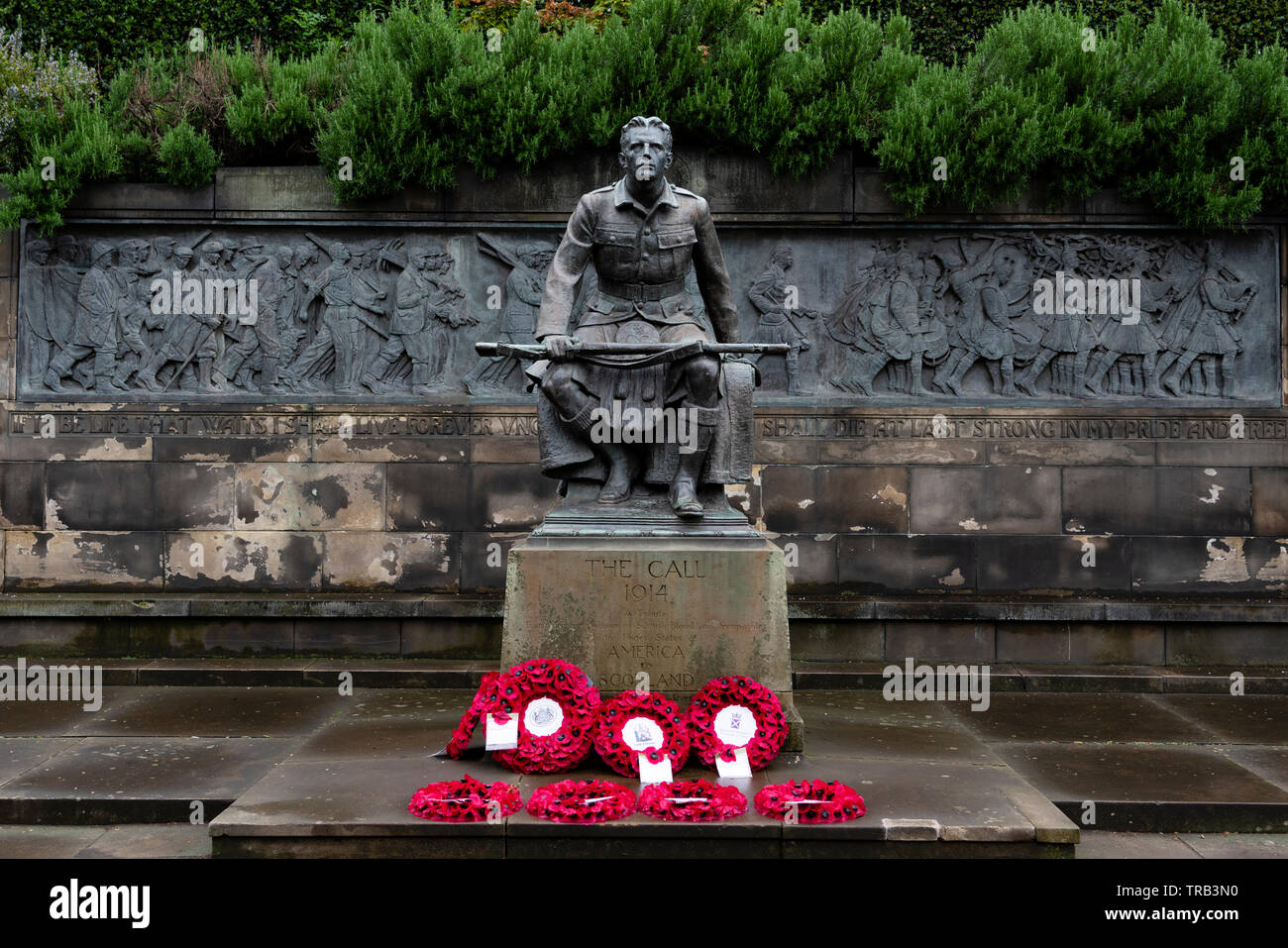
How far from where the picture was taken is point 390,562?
11.1 metres

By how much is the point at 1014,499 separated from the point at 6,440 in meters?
9.85

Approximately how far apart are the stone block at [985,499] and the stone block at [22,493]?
27.9 feet

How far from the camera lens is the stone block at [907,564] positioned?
36.1ft

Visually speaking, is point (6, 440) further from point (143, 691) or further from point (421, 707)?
point (421, 707)

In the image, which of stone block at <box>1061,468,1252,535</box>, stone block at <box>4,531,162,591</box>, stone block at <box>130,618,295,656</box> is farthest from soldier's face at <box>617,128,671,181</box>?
stone block at <box>4,531,162,591</box>

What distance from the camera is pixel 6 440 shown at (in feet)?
36.2

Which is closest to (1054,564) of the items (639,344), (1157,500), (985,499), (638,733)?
(985,499)

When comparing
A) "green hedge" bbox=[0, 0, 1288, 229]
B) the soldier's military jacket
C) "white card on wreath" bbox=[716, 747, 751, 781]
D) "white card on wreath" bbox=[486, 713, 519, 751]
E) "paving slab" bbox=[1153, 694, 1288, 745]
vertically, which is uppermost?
"green hedge" bbox=[0, 0, 1288, 229]

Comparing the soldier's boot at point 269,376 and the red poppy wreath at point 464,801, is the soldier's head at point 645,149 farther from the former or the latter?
the soldier's boot at point 269,376

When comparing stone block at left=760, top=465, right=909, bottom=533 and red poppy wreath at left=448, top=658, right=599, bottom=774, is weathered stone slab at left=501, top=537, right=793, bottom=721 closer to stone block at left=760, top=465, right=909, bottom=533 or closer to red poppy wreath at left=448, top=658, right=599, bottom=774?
red poppy wreath at left=448, top=658, right=599, bottom=774

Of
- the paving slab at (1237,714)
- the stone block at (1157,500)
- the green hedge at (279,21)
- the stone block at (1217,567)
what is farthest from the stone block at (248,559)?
the stone block at (1217,567)

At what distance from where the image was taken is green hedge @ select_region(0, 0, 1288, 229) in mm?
10672

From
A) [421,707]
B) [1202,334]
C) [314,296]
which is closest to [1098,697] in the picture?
[1202,334]

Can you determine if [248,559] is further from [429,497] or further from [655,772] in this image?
[655,772]
